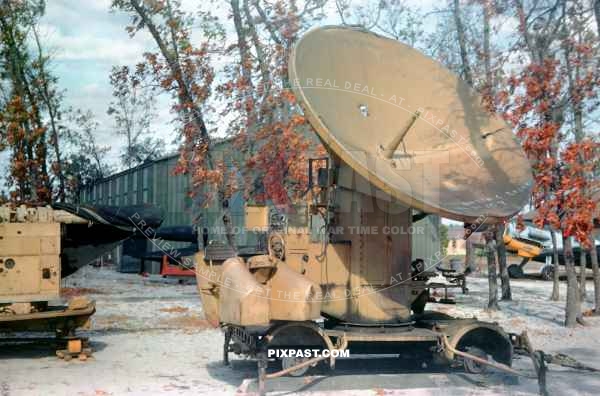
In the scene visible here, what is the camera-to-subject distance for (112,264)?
151ft

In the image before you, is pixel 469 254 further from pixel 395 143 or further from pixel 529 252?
pixel 395 143

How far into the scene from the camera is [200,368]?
11.2m

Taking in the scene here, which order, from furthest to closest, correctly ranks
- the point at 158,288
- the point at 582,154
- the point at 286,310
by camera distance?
1. the point at 158,288
2. the point at 582,154
3. the point at 286,310

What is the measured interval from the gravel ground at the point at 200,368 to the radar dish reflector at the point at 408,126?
2546 millimetres

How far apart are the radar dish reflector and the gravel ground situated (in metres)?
2.55

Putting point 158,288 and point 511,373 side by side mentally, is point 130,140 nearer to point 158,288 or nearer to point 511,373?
point 158,288

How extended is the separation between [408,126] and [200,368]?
4944 mm

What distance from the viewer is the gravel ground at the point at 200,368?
9375 millimetres

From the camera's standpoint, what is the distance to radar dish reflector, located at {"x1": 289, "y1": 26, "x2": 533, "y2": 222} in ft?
27.5

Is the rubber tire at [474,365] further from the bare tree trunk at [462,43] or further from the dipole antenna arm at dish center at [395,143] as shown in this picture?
the bare tree trunk at [462,43]

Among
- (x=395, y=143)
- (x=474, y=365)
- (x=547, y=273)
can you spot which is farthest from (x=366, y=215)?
(x=547, y=273)

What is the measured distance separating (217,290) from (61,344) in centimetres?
428

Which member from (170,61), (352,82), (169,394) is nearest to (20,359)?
(169,394)

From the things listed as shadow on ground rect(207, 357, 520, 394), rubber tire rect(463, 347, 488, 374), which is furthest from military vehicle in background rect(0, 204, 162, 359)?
rubber tire rect(463, 347, 488, 374)
